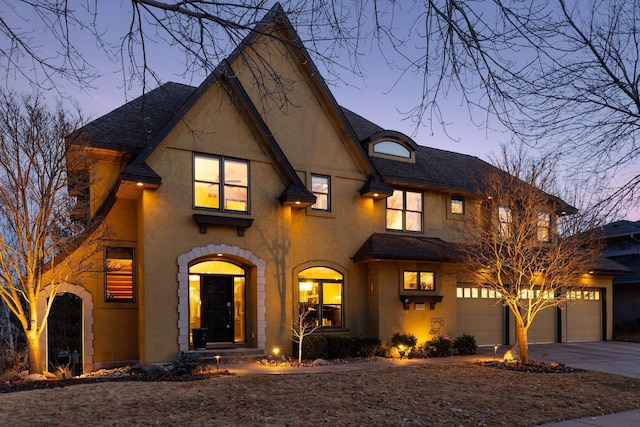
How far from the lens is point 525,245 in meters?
15.2

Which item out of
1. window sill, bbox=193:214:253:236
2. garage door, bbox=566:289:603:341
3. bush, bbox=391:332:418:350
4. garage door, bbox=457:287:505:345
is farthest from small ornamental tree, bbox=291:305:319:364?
garage door, bbox=566:289:603:341

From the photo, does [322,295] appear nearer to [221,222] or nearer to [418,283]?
[418,283]

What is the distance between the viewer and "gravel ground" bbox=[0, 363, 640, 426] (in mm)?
8602

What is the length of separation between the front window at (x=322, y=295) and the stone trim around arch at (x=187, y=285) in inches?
78.1

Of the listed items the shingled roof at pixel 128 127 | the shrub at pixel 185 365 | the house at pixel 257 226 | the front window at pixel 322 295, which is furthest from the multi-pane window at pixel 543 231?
the shingled roof at pixel 128 127

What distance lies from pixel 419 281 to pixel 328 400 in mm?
10077

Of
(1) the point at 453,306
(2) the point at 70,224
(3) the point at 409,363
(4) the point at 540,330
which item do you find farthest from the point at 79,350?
(4) the point at 540,330

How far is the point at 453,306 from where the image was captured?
1995cm

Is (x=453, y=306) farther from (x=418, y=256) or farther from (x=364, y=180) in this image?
(x=364, y=180)

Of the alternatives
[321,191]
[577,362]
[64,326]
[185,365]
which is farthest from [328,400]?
[64,326]

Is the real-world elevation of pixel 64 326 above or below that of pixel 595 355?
above

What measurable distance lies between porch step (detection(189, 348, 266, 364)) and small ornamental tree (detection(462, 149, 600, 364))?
7.10 meters

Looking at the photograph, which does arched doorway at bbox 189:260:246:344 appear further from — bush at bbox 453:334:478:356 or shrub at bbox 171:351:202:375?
bush at bbox 453:334:478:356

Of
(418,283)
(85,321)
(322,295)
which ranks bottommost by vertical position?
(85,321)
